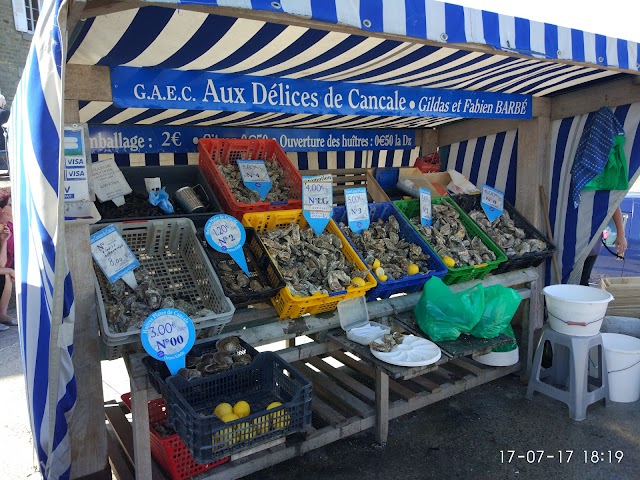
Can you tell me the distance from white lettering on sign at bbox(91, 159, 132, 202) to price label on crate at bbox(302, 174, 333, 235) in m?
1.17

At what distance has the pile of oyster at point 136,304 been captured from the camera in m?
2.29

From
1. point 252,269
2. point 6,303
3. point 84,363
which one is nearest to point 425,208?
point 252,269

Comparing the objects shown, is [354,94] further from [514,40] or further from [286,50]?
[514,40]

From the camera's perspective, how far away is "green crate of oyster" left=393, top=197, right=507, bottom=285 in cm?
346

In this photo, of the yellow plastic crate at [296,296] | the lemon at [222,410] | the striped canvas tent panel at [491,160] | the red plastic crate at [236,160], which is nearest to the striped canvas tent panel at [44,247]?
the lemon at [222,410]

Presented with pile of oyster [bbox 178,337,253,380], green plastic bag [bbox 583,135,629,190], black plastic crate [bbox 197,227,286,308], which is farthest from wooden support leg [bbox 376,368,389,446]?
green plastic bag [bbox 583,135,629,190]

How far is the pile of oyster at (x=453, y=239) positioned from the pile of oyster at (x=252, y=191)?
1083 mm

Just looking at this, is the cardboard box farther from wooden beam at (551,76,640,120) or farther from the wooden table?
wooden beam at (551,76,640,120)

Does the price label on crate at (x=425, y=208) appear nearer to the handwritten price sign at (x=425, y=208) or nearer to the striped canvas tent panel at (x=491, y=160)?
the handwritten price sign at (x=425, y=208)

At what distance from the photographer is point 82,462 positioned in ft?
8.02

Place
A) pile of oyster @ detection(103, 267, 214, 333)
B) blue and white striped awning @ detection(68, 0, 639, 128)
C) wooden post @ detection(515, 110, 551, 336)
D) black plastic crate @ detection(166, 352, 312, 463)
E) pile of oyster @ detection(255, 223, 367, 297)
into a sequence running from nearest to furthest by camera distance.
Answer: black plastic crate @ detection(166, 352, 312, 463)
blue and white striped awning @ detection(68, 0, 639, 128)
pile of oyster @ detection(103, 267, 214, 333)
pile of oyster @ detection(255, 223, 367, 297)
wooden post @ detection(515, 110, 551, 336)

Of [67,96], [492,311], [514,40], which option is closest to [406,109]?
[514,40]

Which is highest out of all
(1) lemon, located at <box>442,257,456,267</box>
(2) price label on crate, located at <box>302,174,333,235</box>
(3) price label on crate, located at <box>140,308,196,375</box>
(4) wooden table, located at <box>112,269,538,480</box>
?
(2) price label on crate, located at <box>302,174,333,235</box>

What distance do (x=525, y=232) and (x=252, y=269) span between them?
2570mm
